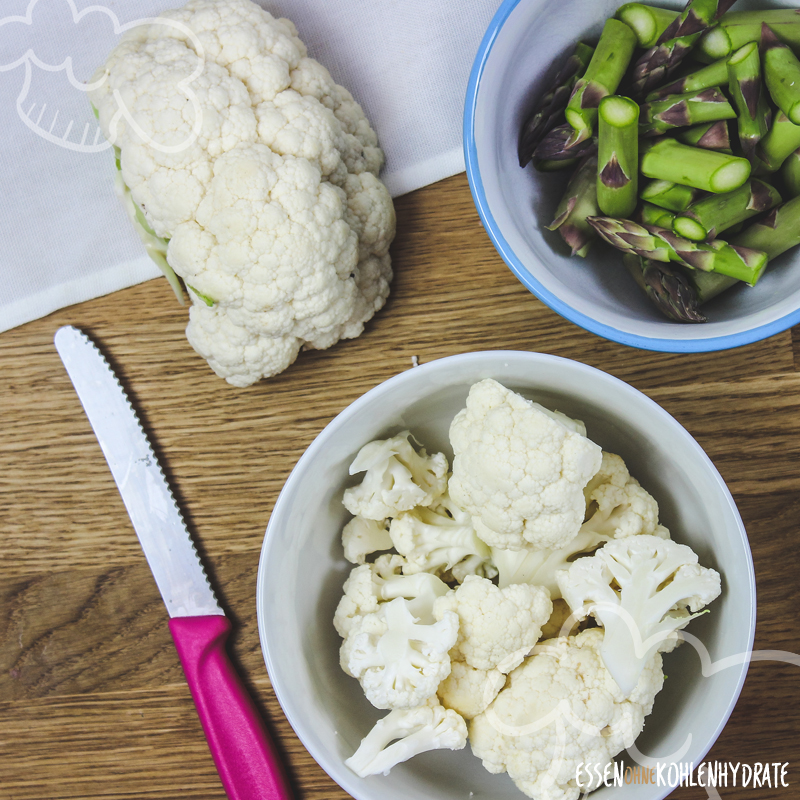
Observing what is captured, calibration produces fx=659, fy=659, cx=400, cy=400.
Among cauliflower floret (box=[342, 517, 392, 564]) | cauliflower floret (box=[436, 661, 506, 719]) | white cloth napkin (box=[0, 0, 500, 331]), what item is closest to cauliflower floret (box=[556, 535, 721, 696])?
cauliflower floret (box=[436, 661, 506, 719])

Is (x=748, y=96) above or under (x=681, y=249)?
above

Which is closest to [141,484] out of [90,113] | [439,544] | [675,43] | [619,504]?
[439,544]

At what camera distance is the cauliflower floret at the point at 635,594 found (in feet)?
2.38

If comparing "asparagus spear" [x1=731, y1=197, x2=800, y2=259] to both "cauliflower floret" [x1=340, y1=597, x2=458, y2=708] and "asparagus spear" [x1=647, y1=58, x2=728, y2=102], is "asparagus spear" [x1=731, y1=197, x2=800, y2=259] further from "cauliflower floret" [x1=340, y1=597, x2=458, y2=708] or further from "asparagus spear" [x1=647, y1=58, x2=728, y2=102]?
"cauliflower floret" [x1=340, y1=597, x2=458, y2=708]

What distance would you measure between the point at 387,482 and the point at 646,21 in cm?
60

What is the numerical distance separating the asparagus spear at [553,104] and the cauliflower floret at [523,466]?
0.29 meters

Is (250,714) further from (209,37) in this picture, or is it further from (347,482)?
(209,37)

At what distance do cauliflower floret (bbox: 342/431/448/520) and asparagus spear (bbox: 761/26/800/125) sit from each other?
546mm

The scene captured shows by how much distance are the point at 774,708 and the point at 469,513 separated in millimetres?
514

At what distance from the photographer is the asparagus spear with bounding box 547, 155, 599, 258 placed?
2.48 feet

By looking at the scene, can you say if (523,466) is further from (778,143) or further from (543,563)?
(778,143)

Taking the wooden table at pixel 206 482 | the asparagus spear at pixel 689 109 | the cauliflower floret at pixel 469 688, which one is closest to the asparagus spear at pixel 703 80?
the asparagus spear at pixel 689 109

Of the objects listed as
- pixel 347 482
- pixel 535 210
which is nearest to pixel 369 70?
pixel 535 210

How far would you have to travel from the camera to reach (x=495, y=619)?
0.73 meters
